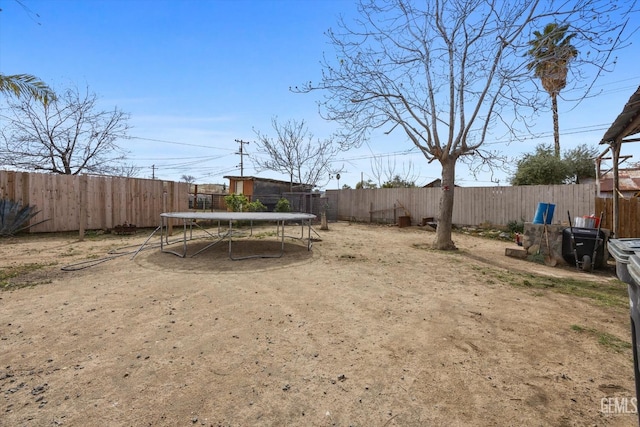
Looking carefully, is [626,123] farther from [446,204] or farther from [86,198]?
[86,198]

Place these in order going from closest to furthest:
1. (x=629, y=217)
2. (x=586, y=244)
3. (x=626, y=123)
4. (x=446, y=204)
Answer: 1. (x=626, y=123)
2. (x=586, y=244)
3. (x=629, y=217)
4. (x=446, y=204)

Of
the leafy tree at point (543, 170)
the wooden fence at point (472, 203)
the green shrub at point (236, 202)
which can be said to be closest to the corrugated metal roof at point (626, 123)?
the wooden fence at point (472, 203)

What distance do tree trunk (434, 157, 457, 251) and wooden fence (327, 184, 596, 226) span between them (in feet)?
13.6

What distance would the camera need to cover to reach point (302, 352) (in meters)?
2.39

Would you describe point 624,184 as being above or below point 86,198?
above

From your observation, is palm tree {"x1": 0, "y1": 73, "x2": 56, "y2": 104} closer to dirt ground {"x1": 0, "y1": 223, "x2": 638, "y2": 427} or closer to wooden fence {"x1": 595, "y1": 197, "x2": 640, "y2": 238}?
dirt ground {"x1": 0, "y1": 223, "x2": 638, "y2": 427}

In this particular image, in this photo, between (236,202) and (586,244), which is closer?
(586,244)

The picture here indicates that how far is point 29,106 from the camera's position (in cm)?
1198

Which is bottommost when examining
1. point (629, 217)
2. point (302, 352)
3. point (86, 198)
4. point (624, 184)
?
A: point (302, 352)

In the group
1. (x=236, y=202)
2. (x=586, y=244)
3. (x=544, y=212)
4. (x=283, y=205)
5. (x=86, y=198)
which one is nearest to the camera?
(x=586, y=244)

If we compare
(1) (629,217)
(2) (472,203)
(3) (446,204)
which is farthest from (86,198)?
(1) (629,217)

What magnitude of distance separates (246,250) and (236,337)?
436cm

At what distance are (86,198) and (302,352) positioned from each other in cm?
995

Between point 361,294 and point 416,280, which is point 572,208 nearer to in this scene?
point 416,280
